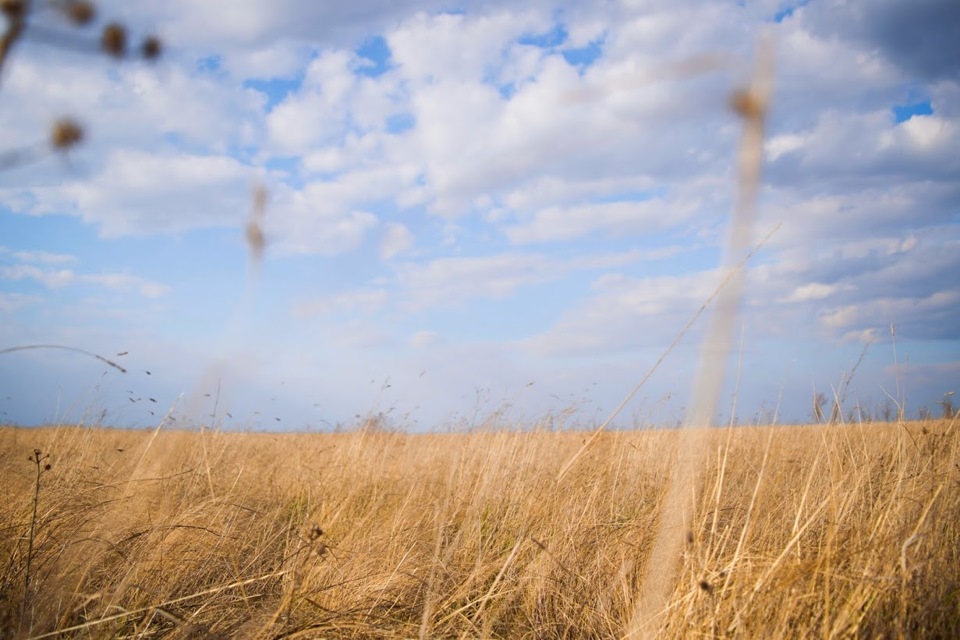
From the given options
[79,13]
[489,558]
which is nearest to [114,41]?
[79,13]

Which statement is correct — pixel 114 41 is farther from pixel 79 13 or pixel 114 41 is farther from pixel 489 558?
pixel 489 558

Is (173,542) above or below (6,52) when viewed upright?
below

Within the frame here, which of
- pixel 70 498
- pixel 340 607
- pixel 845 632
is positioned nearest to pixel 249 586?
pixel 340 607

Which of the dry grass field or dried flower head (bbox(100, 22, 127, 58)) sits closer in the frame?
dried flower head (bbox(100, 22, 127, 58))

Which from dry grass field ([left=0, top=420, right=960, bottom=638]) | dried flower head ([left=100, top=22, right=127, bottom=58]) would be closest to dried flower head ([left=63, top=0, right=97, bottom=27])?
dried flower head ([left=100, top=22, right=127, bottom=58])

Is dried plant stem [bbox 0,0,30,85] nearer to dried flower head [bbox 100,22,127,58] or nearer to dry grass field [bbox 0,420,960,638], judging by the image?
dried flower head [bbox 100,22,127,58]

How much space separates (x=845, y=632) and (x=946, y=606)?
1.53 ft

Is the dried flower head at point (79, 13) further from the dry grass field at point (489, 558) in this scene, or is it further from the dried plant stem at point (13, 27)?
the dry grass field at point (489, 558)

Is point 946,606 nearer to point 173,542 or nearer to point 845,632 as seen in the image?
point 845,632

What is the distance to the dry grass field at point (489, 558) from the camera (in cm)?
195

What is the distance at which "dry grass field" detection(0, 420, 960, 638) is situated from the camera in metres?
1.95

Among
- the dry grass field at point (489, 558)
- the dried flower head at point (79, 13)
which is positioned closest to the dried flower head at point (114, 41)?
the dried flower head at point (79, 13)

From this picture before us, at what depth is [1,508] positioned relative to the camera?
3.75 metres

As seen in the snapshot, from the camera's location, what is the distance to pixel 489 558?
3.26 metres
